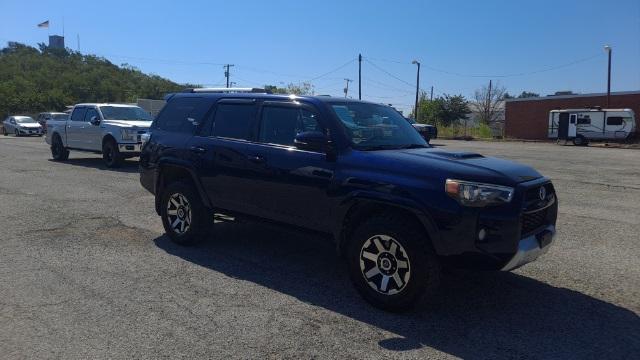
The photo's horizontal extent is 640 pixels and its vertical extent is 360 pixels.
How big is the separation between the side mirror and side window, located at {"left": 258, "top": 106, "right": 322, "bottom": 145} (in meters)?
0.33

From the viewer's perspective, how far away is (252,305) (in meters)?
4.53

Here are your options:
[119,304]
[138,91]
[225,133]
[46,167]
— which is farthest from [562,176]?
[138,91]

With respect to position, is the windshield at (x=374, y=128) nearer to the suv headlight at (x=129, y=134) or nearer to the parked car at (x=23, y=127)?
the suv headlight at (x=129, y=134)

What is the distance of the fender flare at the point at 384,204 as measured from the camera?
13.5 feet

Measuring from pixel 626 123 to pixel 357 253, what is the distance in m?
40.9

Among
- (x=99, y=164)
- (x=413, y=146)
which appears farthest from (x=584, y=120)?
(x=413, y=146)

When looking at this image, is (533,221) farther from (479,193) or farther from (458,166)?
(458,166)

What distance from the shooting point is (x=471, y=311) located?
4.48 metres

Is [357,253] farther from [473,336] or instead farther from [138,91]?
[138,91]

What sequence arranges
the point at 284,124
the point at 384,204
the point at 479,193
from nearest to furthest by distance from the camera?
the point at 479,193 → the point at 384,204 → the point at 284,124

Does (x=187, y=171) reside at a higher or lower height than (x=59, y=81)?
lower

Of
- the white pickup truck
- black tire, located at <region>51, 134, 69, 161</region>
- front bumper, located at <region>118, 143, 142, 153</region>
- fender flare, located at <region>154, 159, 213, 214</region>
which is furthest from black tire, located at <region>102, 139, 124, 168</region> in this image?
fender flare, located at <region>154, 159, 213, 214</region>

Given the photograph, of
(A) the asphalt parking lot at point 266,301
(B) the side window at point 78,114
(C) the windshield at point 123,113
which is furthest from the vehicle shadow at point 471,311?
(B) the side window at point 78,114

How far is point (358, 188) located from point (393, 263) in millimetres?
699
